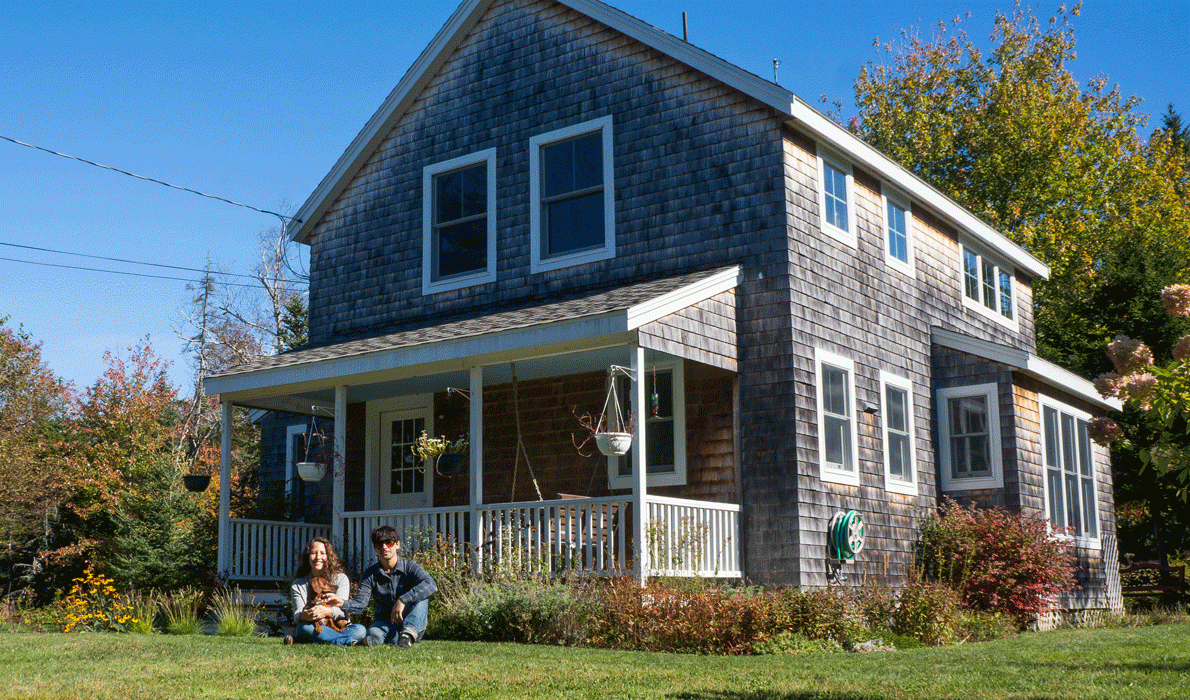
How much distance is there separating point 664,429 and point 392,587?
15.2 ft

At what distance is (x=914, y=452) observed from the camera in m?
14.9

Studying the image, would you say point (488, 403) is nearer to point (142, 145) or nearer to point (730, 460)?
point (730, 460)

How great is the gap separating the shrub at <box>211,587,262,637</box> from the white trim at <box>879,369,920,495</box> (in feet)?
25.7

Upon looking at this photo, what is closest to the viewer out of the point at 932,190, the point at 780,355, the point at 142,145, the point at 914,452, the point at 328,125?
the point at 780,355

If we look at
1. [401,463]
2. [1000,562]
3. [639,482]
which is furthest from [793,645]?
[401,463]

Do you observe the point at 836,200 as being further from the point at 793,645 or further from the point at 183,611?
the point at 183,611

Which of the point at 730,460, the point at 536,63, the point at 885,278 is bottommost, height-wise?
the point at 730,460

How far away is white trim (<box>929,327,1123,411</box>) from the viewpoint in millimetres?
14523

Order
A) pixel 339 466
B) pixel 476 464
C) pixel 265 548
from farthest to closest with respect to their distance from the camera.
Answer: pixel 265 548 < pixel 339 466 < pixel 476 464

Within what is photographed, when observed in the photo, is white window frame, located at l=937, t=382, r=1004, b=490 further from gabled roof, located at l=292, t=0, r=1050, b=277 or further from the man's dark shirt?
the man's dark shirt

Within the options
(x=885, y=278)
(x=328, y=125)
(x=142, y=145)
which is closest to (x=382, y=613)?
(x=885, y=278)

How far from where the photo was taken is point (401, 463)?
1579 cm

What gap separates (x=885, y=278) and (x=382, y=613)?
8632mm

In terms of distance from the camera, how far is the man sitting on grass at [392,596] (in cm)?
932
